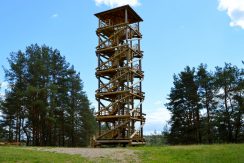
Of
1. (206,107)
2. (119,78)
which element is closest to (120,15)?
(119,78)

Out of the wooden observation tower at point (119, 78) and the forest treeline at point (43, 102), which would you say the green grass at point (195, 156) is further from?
the forest treeline at point (43, 102)

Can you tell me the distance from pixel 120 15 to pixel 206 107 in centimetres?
1615

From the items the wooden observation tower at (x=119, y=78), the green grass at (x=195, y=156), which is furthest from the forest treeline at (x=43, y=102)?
the green grass at (x=195, y=156)

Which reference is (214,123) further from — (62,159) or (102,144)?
(62,159)

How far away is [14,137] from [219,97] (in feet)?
90.6

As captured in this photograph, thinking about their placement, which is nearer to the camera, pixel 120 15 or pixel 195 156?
pixel 195 156

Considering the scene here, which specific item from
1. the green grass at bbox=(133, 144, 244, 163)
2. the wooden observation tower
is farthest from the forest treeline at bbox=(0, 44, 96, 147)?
the green grass at bbox=(133, 144, 244, 163)

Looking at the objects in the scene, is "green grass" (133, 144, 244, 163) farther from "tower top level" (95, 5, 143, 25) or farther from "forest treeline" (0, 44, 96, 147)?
"forest treeline" (0, 44, 96, 147)

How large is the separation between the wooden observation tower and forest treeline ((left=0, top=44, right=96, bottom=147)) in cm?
1090

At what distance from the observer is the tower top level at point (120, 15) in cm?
3225

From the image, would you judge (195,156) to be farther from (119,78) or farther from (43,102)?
(43,102)

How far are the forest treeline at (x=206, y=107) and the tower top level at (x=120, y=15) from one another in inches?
493

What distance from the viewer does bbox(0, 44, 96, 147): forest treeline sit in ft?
135

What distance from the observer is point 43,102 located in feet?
131
